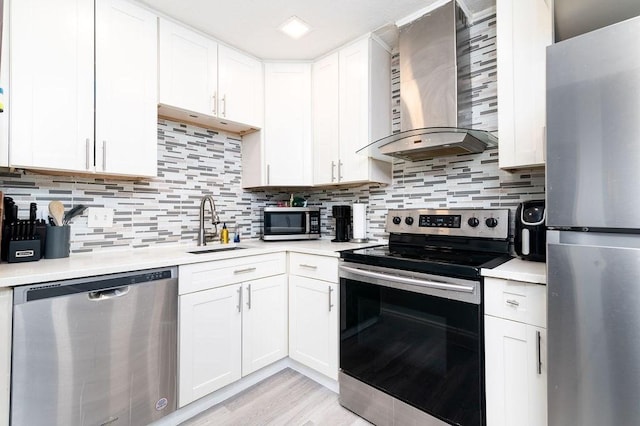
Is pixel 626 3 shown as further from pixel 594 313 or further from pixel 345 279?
pixel 345 279

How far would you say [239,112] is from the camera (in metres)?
2.25

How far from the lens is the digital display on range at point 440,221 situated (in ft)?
5.81

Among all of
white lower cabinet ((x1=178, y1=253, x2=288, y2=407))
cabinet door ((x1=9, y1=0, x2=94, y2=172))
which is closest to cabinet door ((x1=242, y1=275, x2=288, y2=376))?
white lower cabinet ((x1=178, y1=253, x2=288, y2=407))

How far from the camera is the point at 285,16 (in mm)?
1874

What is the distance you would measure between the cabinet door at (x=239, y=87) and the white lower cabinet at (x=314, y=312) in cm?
116

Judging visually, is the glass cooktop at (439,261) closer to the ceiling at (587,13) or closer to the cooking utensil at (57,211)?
the ceiling at (587,13)

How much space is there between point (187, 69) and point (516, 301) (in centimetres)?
228

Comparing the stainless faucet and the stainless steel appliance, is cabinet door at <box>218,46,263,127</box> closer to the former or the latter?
the stainless faucet

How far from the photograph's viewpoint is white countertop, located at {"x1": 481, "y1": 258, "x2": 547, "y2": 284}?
3.68 feet

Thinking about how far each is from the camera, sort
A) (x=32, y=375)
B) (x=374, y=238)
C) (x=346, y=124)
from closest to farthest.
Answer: (x=32, y=375) → (x=346, y=124) → (x=374, y=238)

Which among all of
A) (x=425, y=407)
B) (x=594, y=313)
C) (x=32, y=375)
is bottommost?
(x=425, y=407)

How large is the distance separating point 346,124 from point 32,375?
2148 mm

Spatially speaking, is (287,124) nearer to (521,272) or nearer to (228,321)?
(228,321)

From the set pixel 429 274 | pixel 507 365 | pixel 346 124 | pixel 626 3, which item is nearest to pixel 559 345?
pixel 507 365
